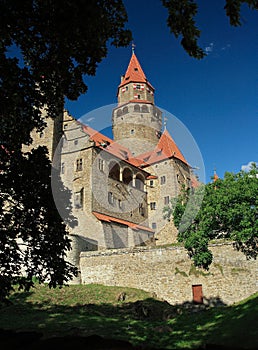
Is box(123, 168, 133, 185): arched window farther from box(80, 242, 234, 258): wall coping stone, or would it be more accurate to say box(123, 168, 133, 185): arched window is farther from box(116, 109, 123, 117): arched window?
box(116, 109, 123, 117): arched window

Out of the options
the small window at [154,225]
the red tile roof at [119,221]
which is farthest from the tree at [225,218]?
the small window at [154,225]

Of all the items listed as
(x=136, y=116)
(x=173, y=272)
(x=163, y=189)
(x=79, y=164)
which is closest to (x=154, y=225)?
(x=163, y=189)

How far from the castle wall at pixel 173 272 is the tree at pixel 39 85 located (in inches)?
611

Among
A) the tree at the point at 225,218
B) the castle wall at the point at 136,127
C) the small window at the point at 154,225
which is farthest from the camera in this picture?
the castle wall at the point at 136,127

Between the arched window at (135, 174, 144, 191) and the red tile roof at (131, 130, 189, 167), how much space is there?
8.93ft

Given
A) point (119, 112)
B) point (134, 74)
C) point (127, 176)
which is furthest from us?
point (134, 74)

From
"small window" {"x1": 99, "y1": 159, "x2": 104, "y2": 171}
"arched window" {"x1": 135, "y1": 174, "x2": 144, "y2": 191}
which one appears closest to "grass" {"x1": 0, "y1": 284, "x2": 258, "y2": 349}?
"small window" {"x1": 99, "y1": 159, "x2": 104, "y2": 171}

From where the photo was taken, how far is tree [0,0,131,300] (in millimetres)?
8383

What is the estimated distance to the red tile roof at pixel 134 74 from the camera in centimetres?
5953

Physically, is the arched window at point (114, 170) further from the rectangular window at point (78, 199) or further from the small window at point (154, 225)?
the small window at point (154, 225)

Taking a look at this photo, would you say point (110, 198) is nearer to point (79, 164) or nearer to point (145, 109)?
point (79, 164)

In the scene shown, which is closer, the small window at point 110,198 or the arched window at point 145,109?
the small window at point 110,198

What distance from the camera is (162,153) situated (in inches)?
1938

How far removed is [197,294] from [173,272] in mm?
2331
